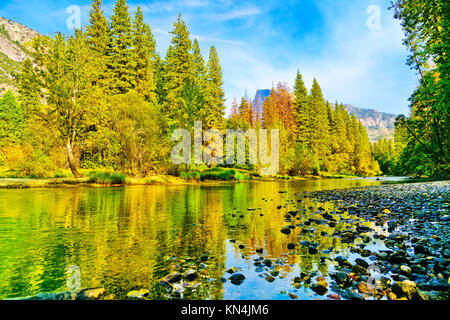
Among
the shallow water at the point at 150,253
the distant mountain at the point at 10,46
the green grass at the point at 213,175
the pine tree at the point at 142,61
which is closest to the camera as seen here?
the shallow water at the point at 150,253

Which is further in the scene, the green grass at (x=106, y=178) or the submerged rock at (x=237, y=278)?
the green grass at (x=106, y=178)

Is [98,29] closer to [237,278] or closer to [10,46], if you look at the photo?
[237,278]

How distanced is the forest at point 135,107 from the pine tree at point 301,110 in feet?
1.11

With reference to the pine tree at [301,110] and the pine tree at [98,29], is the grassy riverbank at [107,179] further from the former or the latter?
the pine tree at [301,110]

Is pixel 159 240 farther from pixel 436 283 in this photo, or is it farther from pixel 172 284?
pixel 436 283

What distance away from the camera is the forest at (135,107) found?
9695 millimetres

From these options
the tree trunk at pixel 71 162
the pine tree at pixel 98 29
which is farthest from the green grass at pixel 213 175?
the pine tree at pixel 98 29

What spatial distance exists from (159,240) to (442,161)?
10714 millimetres

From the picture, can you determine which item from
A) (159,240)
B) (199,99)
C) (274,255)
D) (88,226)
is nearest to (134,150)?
(199,99)

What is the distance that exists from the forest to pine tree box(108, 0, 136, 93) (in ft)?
0.56

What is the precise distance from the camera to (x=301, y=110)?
60031mm

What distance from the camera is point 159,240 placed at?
5.86 meters

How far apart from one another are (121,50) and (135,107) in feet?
61.7

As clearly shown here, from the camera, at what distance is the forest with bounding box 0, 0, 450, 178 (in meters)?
9.70
